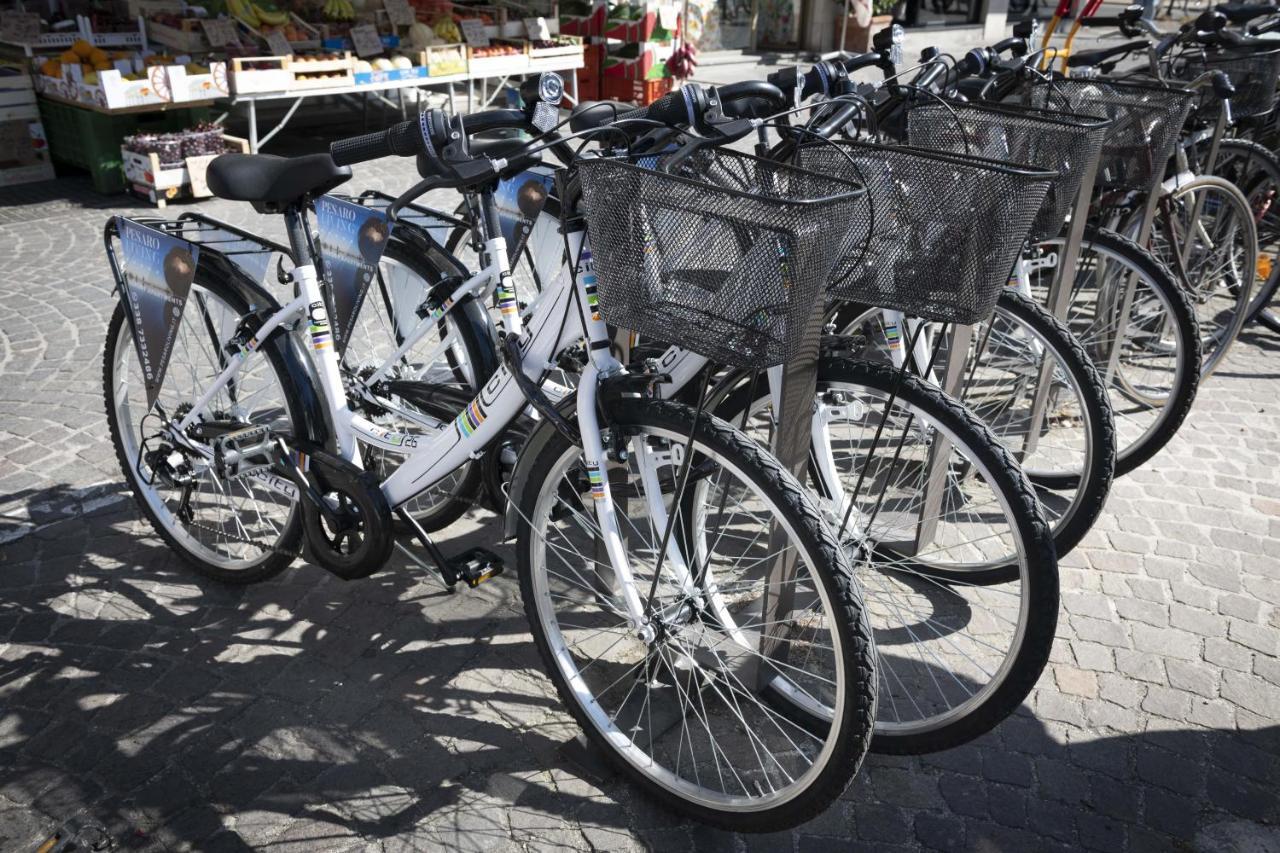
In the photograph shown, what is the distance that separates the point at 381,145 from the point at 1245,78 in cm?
408

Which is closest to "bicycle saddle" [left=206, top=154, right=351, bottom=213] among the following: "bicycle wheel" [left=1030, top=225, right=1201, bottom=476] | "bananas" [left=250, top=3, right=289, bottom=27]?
"bicycle wheel" [left=1030, top=225, right=1201, bottom=476]

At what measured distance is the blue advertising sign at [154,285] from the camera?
2.98 meters

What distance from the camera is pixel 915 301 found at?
227 centimetres

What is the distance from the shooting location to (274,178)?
9.11 ft

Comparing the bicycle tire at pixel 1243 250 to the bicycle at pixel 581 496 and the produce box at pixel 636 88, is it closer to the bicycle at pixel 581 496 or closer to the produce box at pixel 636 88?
the bicycle at pixel 581 496

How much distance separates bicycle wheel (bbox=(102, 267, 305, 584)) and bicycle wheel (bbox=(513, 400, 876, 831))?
0.92 metres

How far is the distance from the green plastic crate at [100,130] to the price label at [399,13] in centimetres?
202

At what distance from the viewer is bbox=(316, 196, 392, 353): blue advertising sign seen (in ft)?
9.66

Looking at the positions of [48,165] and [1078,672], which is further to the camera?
[48,165]

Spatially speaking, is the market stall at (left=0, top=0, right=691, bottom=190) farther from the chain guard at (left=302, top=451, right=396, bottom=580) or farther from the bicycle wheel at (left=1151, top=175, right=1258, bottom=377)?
the bicycle wheel at (left=1151, top=175, right=1258, bottom=377)

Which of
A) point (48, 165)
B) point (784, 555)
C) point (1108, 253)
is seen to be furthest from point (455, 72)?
point (784, 555)

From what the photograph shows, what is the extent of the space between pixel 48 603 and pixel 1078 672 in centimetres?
314

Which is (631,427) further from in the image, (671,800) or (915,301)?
(671,800)

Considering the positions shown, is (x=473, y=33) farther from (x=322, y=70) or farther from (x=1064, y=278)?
(x=1064, y=278)
